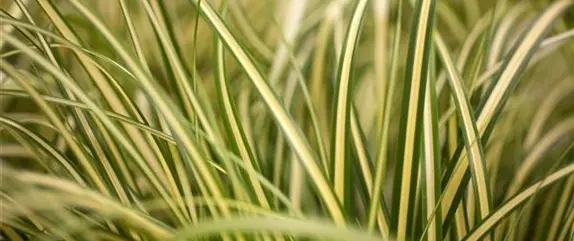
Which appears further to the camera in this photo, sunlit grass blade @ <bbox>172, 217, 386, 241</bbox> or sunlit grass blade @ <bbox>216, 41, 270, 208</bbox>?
sunlit grass blade @ <bbox>216, 41, 270, 208</bbox>

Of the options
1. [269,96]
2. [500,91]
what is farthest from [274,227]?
[500,91]

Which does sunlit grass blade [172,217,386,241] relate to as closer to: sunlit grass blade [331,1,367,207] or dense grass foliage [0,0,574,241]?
dense grass foliage [0,0,574,241]

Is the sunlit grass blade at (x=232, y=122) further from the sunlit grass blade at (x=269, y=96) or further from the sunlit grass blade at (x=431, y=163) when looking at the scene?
the sunlit grass blade at (x=431, y=163)

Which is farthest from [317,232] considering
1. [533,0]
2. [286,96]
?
[533,0]

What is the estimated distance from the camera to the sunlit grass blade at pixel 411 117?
0.45 metres

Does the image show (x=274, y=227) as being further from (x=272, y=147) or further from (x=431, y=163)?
(x=272, y=147)

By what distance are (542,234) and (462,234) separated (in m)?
0.11

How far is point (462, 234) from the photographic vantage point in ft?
1.67

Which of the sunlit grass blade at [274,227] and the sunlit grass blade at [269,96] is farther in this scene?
the sunlit grass blade at [269,96]

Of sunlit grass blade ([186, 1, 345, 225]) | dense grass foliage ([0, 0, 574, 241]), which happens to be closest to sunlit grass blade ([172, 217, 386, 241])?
dense grass foliage ([0, 0, 574, 241])

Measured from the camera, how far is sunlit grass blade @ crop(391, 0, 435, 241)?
45 cm

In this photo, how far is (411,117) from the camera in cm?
46

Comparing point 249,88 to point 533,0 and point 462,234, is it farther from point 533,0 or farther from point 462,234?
point 533,0

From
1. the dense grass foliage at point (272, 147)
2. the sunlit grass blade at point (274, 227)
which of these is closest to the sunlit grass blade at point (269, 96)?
the dense grass foliage at point (272, 147)
